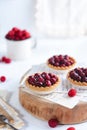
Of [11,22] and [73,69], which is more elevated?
[11,22]

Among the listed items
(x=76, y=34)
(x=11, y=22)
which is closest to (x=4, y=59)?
(x=11, y=22)

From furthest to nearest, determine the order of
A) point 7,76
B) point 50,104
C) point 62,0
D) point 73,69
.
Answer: point 62,0 → point 7,76 → point 73,69 → point 50,104

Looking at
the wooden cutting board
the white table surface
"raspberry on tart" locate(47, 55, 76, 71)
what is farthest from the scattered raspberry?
the wooden cutting board

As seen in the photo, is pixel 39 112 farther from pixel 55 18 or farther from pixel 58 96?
pixel 55 18

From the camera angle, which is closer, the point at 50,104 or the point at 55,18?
the point at 50,104

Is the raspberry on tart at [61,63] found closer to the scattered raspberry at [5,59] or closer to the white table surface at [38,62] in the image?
the white table surface at [38,62]

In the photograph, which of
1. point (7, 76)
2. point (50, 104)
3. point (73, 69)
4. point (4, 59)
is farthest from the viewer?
point (4, 59)

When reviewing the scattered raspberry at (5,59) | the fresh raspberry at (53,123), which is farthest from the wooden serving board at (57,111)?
the scattered raspberry at (5,59)

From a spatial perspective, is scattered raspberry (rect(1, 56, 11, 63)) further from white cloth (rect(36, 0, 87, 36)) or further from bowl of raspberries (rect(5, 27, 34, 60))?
white cloth (rect(36, 0, 87, 36))

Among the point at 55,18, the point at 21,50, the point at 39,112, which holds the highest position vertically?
the point at 55,18
